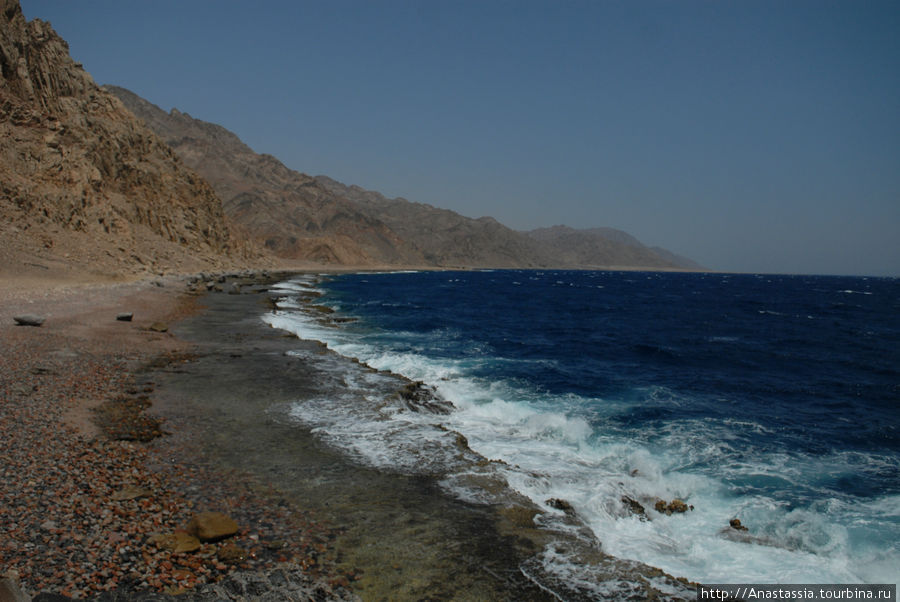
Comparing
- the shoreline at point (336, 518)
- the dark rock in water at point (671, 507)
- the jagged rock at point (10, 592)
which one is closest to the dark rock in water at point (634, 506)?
the dark rock in water at point (671, 507)

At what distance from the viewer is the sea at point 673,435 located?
1005cm

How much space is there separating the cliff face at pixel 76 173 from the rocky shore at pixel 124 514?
3963cm

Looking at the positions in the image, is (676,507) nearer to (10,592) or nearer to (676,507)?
(676,507)

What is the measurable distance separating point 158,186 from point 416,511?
291 ft

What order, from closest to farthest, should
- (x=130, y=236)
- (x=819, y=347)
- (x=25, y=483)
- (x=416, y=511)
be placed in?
1. (x=25, y=483)
2. (x=416, y=511)
3. (x=819, y=347)
4. (x=130, y=236)

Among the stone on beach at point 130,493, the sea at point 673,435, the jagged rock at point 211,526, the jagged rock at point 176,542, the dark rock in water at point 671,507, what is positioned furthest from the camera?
the dark rock in water at point 671,507

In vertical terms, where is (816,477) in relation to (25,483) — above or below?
below

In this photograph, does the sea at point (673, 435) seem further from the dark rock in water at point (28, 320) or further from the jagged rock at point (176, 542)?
the dark rock in water at point (28, 320)

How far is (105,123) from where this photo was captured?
7506 cm

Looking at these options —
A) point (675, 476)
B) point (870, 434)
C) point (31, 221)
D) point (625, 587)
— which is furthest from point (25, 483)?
point (31, 221)

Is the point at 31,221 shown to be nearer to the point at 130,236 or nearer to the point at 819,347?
the point at 130,236

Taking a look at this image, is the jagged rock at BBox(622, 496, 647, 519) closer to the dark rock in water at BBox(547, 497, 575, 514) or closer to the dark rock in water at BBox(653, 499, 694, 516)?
the dark rock in water at BBox(653, 499, 694, 516)

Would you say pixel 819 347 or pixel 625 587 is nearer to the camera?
pixel 625 587

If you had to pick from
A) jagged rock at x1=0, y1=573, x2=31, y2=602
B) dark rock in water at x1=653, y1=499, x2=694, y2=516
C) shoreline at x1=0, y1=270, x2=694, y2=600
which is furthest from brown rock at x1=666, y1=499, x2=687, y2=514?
jagged rock at x1=0, y1=573, x2=31, y2=602
